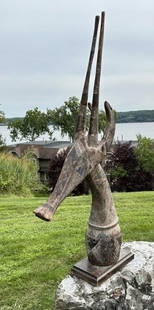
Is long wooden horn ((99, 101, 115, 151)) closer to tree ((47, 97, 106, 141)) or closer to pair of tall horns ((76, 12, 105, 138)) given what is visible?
pair of tall horns ((76, 12, 105, 138))

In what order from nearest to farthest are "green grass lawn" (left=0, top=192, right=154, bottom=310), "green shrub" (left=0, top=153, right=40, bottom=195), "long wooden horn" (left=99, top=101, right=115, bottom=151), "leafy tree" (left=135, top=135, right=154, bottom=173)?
"long wooden horn" (left=99, top=101, right=115, bottom=151) → "green grass lawn" (left=0, top=192, right=154, bottom=310) → "green shrub" (left=0, top=153, right=40, bottom=195) → "leafy tree" (left=135, top=135, right=154, bottom=173)

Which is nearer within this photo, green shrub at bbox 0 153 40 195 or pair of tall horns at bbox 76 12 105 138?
pair of tall horns at bbox 76 12 105 138

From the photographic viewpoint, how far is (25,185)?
10.5 m

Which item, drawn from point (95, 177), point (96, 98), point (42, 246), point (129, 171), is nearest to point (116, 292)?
point (95, 177)

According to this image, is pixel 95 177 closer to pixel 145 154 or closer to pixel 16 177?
pixel 16 177

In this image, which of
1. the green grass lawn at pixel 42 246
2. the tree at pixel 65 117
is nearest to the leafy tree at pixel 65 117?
the tree at pixel 65 117

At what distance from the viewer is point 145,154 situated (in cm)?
1716

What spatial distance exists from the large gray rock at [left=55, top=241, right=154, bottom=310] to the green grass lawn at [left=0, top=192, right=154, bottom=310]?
84 centimetres

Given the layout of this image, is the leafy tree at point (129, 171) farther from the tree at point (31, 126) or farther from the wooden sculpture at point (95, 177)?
the tree at point (31, 126)

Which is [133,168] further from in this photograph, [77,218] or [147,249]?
[147,249]

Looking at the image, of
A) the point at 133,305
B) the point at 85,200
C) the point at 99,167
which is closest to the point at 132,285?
the point at 133,305

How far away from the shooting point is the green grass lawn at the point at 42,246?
296 cm

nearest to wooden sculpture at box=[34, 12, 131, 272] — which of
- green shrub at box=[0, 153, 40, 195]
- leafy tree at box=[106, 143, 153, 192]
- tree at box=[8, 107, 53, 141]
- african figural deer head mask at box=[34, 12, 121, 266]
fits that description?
african figural deer head mask at box=[34, 12, 121, 266]

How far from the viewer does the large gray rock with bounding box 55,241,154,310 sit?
78.0 inches
